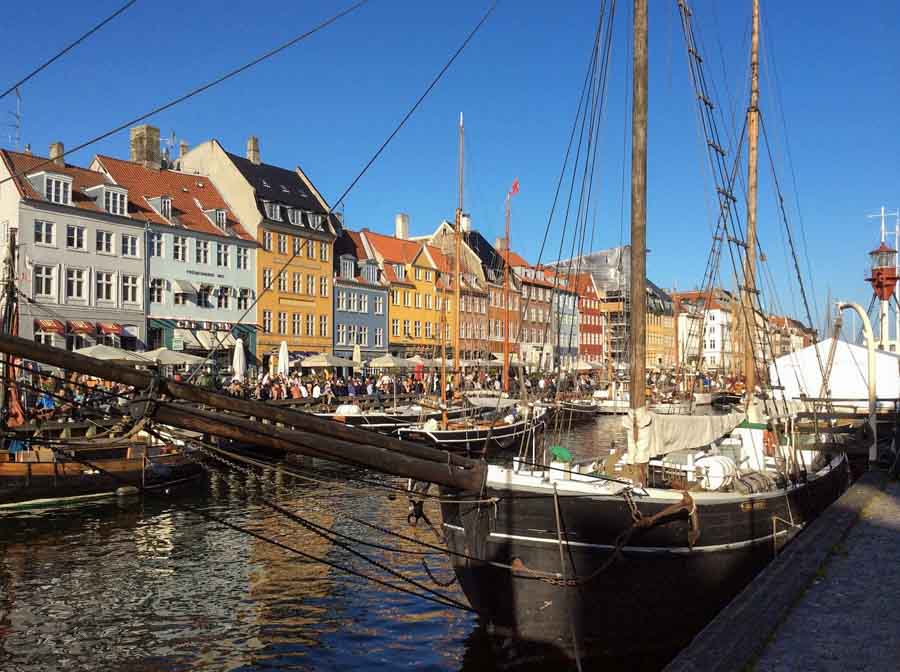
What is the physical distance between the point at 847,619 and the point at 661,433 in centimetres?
389

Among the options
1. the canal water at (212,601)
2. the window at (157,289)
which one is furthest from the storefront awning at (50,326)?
the canal water at (212,601)

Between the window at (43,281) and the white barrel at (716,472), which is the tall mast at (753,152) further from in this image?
the window at (43,281)

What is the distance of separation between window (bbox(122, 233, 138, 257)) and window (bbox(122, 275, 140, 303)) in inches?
51.0

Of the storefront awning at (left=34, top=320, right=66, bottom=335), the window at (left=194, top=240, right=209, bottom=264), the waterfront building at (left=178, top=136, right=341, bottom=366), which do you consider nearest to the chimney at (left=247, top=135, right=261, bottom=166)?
the waterfront building at (left=178, top=136, right=341, bottom=366)

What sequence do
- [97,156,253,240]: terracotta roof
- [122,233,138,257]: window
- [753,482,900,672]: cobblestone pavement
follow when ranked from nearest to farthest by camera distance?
[753,482,900,672]: cobblestone pavement < [122,233,138,257]: window < [97,156,253,240]: terracotta roof

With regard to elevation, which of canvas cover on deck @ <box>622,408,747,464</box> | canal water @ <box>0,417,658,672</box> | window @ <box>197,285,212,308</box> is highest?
window @ <box>197,285,212,308</box>

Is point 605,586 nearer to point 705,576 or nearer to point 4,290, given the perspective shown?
point 705,576

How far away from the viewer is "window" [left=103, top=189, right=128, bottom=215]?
4369cm

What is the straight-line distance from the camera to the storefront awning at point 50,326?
38.9 meters

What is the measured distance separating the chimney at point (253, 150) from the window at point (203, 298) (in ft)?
43.9

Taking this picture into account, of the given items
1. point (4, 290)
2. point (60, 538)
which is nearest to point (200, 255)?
point (4, 290)

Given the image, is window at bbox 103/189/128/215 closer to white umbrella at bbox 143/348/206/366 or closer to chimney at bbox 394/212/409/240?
white umbrella at bbox 143/348/206/366

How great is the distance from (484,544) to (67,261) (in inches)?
1497

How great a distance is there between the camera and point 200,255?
162 ft
